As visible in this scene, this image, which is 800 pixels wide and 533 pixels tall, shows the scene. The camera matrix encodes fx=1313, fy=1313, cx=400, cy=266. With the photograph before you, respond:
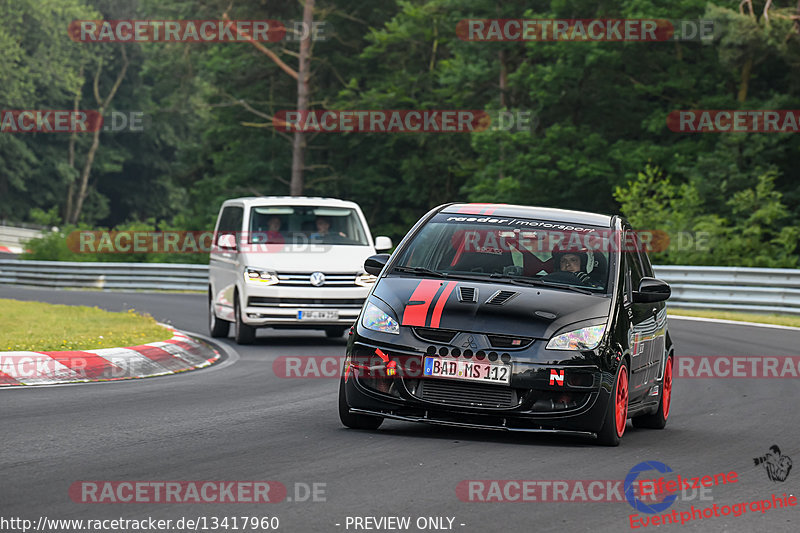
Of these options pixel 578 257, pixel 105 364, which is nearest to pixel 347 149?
pixel 105 364

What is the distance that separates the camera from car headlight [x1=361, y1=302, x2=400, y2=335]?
8.90 metres

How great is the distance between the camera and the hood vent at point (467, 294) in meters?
8.96

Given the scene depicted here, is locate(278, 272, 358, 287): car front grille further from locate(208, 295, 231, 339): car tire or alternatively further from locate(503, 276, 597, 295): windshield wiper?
locate(503, 276, 597, 295): windshield wiper

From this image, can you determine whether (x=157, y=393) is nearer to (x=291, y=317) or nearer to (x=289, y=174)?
(x=291, y=317)

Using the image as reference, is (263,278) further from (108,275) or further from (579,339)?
(108,275)

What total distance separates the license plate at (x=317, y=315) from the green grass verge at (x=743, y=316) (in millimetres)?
10744

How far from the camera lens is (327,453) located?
8164mm

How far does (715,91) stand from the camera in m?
46.0

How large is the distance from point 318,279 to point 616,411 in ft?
30.9

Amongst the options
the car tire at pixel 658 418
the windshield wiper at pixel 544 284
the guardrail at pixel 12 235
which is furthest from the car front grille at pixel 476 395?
the guardrail at pixel 12 235

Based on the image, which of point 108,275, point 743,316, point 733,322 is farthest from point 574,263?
point 108,275

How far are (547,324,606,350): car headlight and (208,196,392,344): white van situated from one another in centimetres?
878

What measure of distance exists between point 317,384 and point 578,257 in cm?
411

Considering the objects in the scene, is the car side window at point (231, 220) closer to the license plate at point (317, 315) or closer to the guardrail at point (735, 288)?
the license plate at point (317, 315)
